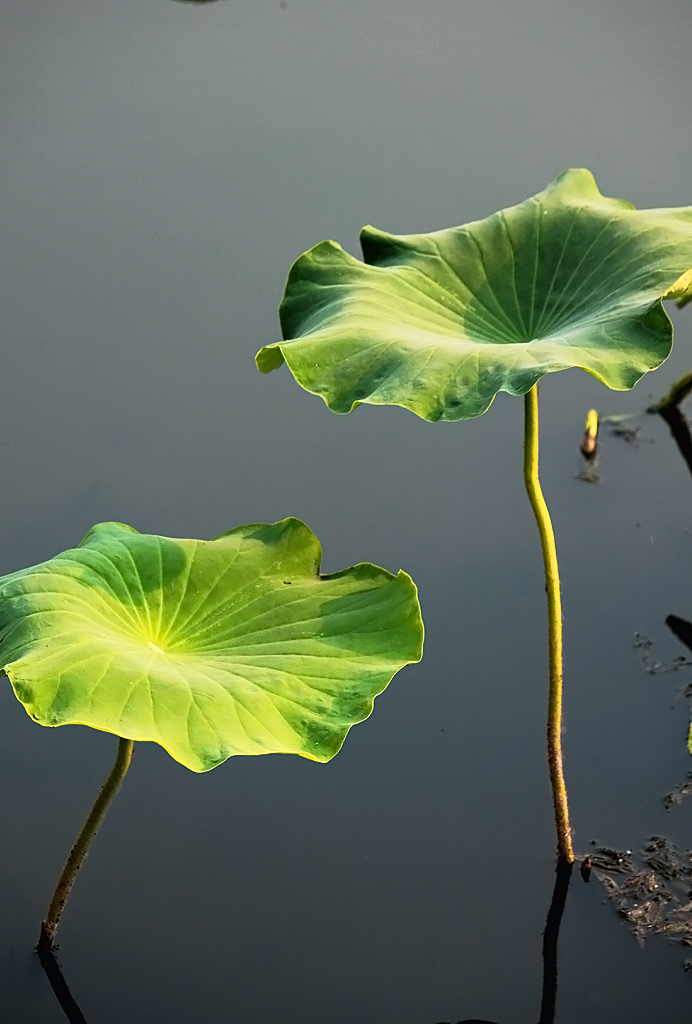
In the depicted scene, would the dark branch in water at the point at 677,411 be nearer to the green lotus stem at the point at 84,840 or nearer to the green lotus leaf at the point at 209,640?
the green lotus leaf at the point at 209,640

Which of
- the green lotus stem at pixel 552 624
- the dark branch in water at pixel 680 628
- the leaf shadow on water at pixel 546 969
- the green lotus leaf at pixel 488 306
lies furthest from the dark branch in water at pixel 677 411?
the leaf shadow on water at pixel 546 969

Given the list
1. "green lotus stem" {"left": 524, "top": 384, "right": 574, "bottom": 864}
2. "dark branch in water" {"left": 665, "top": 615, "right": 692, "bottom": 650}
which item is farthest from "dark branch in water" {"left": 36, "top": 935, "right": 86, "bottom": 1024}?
"dark branch in water" {"left": 665, "top": 615, "right": 692, "bottom": 650}

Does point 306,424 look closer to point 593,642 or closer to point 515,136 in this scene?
point 593,642

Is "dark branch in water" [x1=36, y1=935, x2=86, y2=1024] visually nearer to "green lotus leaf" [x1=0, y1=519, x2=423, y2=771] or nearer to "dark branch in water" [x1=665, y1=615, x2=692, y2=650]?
"green lotus leaf" [x1=0, y1=519, x2=423, y2=771]

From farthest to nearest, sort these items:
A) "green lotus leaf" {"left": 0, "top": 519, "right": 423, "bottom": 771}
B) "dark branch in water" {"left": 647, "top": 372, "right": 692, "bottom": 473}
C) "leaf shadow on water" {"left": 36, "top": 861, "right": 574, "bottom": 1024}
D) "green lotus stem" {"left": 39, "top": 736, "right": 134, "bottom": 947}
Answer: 1. "dark branch in water" {"left": 647, "top": 372, "right": 692, "bottom": 473}
2. "leaf shadow on water" {"left": 36, "top": 861, "right": 574, "bottom": 1024}
3. "green lotus stem" {"left": 39, "top": 736, "right": 134, "bottom": 947}
4. "green lotus leaf" {"left": 0, "top": 519, "right": 423, "bottom": 771}

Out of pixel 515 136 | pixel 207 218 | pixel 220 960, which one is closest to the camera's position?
pixel 220 960

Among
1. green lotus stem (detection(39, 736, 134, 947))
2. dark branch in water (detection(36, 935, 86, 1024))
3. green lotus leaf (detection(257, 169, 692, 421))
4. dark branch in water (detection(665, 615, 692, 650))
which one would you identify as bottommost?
dark branch in water (detection(36, 935, 86, 1024))

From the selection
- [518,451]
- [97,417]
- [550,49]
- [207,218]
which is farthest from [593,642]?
[550,49]

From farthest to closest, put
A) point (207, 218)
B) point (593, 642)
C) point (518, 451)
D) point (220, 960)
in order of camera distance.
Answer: point (207, 218)
point (518, 451)
point (593, 642)
point (220, 960)
